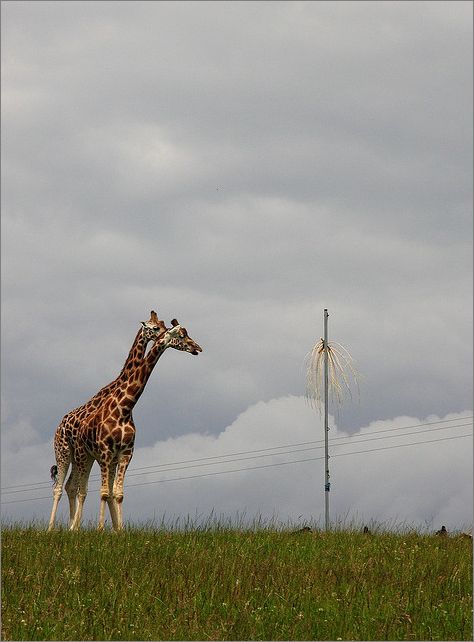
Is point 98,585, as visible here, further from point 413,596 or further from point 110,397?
point 110,397

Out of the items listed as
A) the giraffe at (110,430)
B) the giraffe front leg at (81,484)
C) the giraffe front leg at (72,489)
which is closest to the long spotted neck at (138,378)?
the giraffe at (110,430)

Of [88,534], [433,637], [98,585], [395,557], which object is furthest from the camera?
[88,534]

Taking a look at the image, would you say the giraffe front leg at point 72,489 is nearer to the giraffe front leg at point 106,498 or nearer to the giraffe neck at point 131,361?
the giraffe neck at point 131,361

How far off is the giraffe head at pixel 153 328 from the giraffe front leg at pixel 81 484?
2888mm

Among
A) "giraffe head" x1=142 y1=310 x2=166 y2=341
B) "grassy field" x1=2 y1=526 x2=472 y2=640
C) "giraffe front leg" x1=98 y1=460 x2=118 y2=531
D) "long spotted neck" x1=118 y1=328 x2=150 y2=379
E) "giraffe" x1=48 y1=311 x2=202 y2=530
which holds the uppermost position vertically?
"giraffe head" x1=142 y1=310 x2=166 y2=341

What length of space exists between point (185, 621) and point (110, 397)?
7471 millimetres

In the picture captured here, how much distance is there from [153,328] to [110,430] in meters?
2.21

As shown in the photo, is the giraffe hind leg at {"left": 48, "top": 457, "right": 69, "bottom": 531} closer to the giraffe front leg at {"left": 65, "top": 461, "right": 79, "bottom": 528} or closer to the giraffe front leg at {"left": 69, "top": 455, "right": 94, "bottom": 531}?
the giraffe front leg at {"left": 65, "top": 461, "right": 79, "bottom": 528}

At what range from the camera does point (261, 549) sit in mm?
15773

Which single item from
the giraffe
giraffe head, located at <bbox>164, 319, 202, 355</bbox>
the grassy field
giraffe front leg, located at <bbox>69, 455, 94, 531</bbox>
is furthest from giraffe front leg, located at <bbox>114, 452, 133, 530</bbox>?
giraffe head, located at <bbox>164, 319, 202, 355</bbox>

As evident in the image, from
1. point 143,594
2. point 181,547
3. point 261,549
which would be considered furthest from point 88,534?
point 143,594

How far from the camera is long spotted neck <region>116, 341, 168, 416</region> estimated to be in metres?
18.1

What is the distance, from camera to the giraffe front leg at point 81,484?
18.2 metres

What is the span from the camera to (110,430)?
17656 mm
